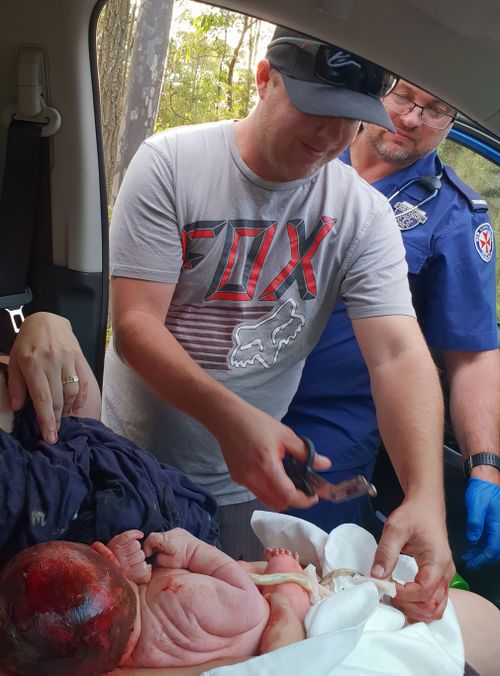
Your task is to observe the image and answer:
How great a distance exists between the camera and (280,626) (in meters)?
1.22

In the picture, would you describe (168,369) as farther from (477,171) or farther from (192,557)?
(477,171)

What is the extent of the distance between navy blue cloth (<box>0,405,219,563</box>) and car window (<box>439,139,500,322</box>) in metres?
1.59

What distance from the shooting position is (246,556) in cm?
170

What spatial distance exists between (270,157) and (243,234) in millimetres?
175

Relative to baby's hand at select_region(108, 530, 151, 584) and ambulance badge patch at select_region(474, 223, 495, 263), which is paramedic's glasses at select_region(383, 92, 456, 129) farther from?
baby's hand at select_region(108, 530, 151, 584)

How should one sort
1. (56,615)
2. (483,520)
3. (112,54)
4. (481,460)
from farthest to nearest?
(112,54) < (481,460) < (483,520) < (56,615)

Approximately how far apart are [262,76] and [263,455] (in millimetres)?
891

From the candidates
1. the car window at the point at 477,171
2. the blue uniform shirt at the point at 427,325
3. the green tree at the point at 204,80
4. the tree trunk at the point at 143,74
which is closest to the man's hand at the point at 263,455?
the blue uniform shirt at the point at 427,325

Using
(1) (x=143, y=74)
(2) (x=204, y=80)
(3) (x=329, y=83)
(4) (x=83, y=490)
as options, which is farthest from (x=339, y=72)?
(2) (x=204, y=80)

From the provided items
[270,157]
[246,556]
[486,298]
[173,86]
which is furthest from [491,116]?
[173,86]

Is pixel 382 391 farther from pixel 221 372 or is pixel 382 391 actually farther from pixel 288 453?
pixel 288 453

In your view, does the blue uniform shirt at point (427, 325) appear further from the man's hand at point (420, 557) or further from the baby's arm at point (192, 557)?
the baby's arm at point (192, 557)

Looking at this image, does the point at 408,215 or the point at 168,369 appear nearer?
the point at 168,369

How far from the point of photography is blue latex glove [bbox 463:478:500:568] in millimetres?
1940
